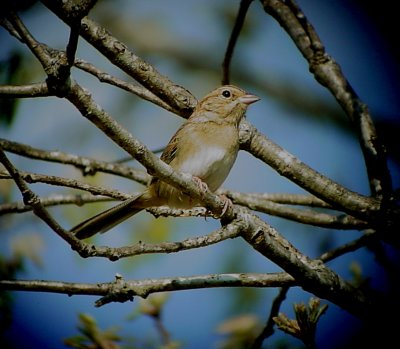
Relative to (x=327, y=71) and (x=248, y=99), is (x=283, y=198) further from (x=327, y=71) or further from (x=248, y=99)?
(x=327, y=71)

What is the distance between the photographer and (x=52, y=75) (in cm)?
238

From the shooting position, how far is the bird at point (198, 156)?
14.0 ft

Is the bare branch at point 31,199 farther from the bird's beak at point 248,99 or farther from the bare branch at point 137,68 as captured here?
the bird's beak at point 248,99

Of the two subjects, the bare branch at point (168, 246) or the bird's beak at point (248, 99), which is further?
the bird's beak at point (248, 99)

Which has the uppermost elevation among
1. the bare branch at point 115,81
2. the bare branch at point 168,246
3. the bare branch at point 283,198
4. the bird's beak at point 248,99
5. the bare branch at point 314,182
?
the bird's beak at point 248,99

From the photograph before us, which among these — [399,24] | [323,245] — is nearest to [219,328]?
[323,245]

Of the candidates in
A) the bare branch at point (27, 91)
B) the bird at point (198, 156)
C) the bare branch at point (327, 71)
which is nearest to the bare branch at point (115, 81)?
the bird at point (198, 156)

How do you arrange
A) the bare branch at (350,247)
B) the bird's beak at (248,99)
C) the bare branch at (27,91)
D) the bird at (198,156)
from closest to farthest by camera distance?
the bare branch at (27,91), the bare branch at (350,247), the bird at (198,156), the bird's beak at (248,99)

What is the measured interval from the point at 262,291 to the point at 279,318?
9.05 ft

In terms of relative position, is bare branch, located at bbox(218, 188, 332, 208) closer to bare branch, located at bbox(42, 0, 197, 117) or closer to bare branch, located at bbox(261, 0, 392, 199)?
bare branch, located at bbox(261, 0, 392, 199)

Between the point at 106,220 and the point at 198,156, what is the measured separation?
0.82m

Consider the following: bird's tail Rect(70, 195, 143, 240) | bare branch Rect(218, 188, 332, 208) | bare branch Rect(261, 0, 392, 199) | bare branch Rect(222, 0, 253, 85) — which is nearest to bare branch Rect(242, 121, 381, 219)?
bare branch Rect(261, 0, 392, 199)

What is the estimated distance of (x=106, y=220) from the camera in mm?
4238

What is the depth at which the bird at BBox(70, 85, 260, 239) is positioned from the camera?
427 cm
